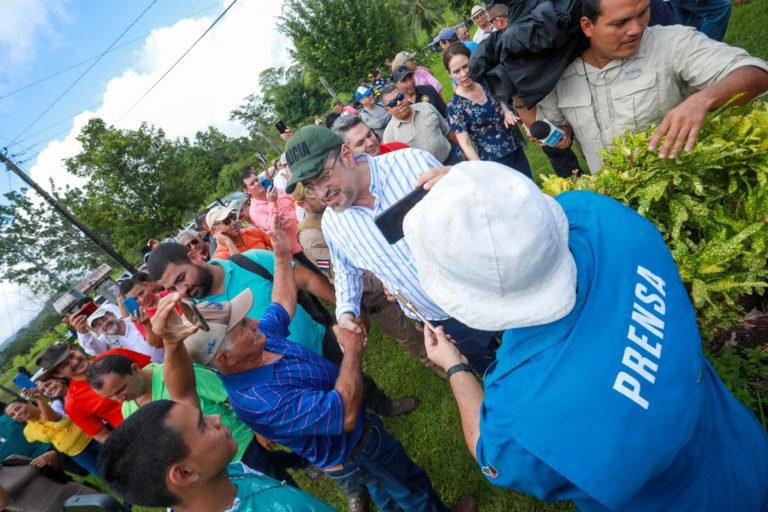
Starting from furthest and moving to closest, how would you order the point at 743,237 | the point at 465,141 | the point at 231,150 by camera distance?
the point at 231,150
the point at 465,141
the point at 743,237

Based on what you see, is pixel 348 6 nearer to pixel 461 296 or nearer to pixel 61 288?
pixel 61 288

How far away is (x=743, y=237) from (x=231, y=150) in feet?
172

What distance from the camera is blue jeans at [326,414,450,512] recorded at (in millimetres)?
2553

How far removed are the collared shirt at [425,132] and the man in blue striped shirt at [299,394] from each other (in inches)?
106

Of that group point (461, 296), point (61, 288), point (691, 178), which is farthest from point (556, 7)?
point (61, 288)

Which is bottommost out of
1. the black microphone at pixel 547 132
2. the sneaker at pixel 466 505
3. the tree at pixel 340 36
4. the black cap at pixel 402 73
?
the sneaker at pixel 466 505

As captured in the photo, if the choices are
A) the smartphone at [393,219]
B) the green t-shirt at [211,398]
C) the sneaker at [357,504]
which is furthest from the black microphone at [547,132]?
the sneaker at [357,504]

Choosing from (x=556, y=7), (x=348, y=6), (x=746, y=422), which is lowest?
(x=746, y=422)

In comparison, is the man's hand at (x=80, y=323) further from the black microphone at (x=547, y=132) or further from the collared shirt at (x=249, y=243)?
the black microphone at (x=547, y=132)

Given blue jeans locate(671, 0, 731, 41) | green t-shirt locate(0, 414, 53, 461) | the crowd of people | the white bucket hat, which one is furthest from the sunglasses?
green t-shirt locate(0, 414, 53, 461)

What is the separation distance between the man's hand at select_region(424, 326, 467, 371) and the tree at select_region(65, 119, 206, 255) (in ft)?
77.8

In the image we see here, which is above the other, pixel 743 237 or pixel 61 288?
pixel 61 288

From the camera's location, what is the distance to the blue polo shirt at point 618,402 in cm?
87

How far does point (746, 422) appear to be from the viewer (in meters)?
1.25
